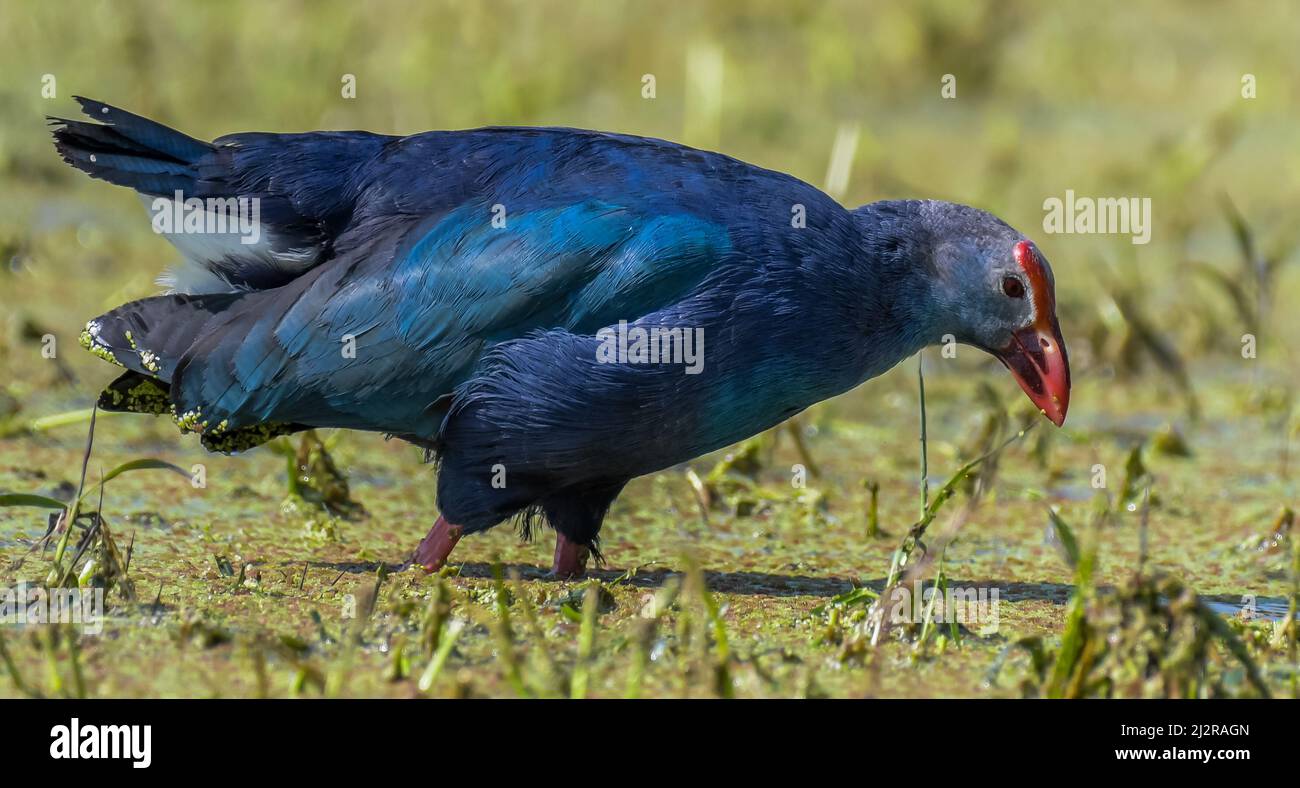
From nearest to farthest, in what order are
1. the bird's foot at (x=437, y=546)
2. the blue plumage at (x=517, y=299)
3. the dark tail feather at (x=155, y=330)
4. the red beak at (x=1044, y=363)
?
the blue plumage at (x=517, y=299) → the dark tail feather at (x=155, y=330) → the bird's foot at (x=437, y=546) → the red beak at (x=1044, y=363)

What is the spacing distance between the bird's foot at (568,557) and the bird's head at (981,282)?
108cm

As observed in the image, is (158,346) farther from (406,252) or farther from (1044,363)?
(1044,363)

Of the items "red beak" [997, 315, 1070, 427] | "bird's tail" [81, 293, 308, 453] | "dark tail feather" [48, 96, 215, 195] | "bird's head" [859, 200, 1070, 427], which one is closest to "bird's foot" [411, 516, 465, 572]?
"bird's tail" [81, 293, 308, 453]

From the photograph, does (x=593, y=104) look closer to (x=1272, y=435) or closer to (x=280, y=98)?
(x=280, y=98)

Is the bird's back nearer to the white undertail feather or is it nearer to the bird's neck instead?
the white undertail feather

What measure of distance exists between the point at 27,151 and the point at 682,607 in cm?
601

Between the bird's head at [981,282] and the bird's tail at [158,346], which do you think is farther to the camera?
the bird's head at [981,282]

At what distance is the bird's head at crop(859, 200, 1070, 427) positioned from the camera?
15.7 feet

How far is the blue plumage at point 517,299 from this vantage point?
443 centimetres

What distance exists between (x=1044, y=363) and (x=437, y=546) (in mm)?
1679

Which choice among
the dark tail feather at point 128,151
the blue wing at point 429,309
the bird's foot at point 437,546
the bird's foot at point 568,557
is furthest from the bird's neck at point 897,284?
the dark tail feather at point 128,151

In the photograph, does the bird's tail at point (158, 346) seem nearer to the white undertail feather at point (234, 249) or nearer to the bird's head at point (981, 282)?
the white undertail feather at point (234, 249)

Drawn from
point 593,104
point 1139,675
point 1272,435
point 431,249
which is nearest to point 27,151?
point 593,104
